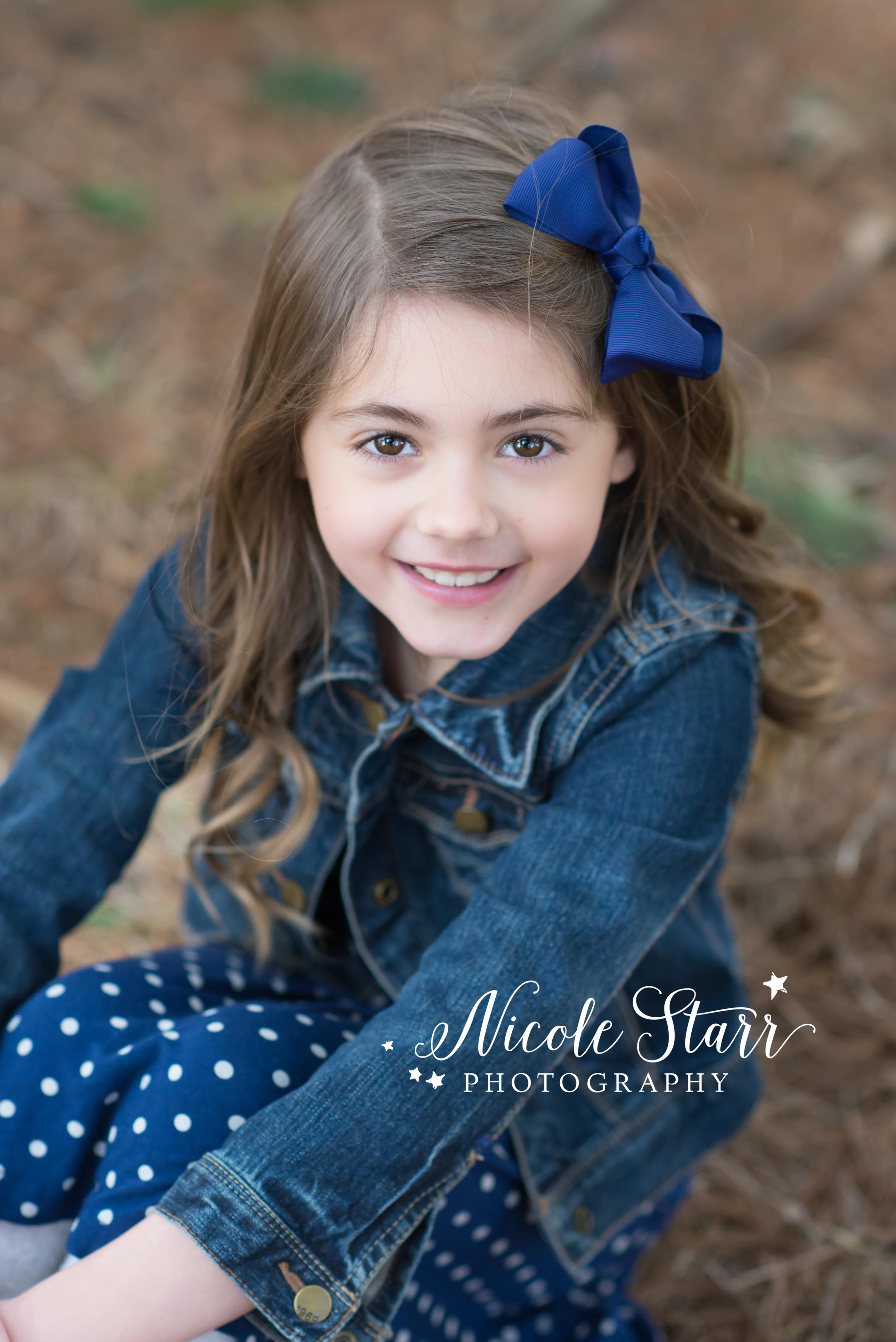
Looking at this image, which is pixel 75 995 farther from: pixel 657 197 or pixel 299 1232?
pixel 657 197

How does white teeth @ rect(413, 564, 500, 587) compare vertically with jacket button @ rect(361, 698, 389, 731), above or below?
above

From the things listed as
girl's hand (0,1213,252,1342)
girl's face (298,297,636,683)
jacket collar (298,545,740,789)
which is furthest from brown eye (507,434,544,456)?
girl's hand (0,1213,252,1342)

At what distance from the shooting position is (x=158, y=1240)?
112 cm

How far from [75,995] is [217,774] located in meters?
0.37

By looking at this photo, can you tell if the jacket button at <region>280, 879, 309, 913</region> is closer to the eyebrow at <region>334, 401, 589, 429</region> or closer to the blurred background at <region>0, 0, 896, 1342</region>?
the blurred background at <region>0, 0, 896, 1342</region>

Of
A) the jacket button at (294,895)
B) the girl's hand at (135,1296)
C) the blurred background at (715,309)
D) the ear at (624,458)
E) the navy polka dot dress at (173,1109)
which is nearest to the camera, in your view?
the girl's hand at (135,1296)

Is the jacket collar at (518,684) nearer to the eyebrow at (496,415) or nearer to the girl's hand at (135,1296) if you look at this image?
the eyebrow at (496,415)

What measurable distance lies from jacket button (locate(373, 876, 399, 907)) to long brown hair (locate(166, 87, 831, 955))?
0.12 meters

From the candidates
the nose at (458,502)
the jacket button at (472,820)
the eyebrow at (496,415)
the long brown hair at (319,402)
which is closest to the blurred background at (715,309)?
the long brown hair at (319,402)

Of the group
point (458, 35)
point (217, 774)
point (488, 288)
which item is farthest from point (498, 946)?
point (458, 35)

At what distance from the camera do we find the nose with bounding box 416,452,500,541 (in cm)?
116

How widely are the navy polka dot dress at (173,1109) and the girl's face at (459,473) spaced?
49 cm

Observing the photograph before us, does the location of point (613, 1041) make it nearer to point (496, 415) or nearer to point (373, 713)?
point (373, 713)

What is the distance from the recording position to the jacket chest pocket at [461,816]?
1.45 m
